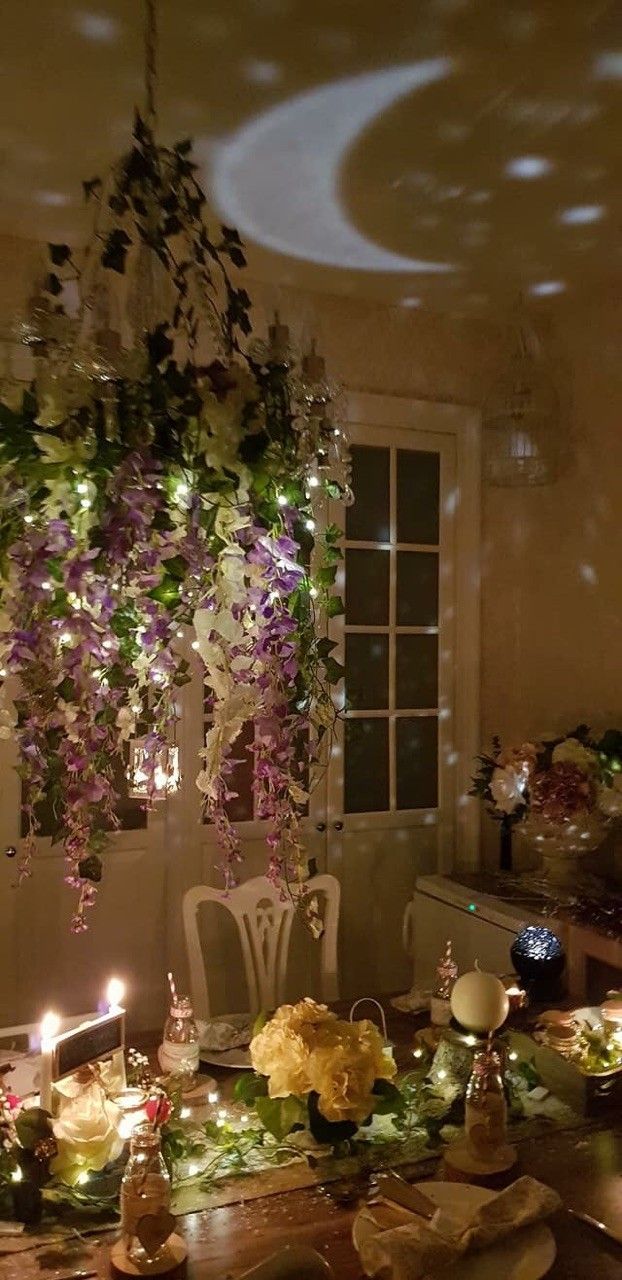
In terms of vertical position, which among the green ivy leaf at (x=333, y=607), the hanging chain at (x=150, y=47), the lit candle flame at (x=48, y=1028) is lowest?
the lit candle flame at (x=48, y=1028)

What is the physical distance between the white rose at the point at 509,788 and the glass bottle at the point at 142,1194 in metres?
1.88

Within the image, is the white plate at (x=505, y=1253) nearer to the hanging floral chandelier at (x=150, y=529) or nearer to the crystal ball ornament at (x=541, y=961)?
the hanging floral chandelier at (x=150, y=529)

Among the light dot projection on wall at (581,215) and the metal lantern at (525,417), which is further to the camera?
the metal lantern at (525,417)

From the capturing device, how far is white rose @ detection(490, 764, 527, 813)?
310cm

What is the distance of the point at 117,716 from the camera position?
158 cm

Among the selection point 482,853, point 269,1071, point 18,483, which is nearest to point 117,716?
point 18,483

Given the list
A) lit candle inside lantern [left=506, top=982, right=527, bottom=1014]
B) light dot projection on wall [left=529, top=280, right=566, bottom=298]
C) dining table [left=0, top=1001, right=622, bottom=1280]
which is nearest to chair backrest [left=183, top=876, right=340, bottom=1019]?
lit candle inside lantern [left=506, top=982, right=527, bottom=1014]

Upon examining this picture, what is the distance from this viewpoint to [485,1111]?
1610mm

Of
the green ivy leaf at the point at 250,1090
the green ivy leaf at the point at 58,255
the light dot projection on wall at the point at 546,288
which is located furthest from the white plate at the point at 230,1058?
the light dot projection on wall at the point at 546,288

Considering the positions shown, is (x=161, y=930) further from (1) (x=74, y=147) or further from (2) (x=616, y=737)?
(1) (x=74, y=147)

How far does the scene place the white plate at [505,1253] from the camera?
52.2 inches

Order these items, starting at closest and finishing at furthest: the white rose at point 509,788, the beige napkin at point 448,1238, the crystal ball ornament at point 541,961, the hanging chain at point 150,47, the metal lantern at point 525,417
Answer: the beige napkin at point 448,1238 < the hanging chain at point 150,47 < the crystal ball ornament at point 541,961 < the white rose at point 509,788 < the metal lantern at point 525,417

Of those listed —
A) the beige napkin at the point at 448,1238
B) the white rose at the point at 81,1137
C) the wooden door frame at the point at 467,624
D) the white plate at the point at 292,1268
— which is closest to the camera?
the white plate at the point at 292,1268

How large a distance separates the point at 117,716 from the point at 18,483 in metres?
0.39
